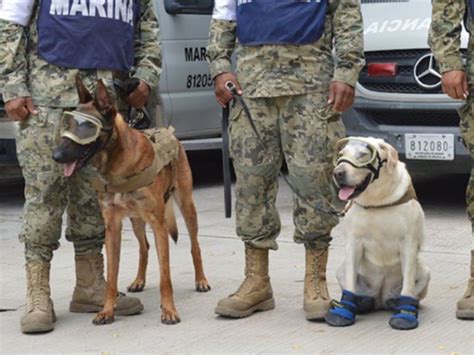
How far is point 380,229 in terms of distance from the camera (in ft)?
Result: 16.0

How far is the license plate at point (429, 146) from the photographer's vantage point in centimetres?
744

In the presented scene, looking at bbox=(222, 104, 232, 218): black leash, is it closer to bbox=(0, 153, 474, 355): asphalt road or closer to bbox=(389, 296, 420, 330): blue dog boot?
bbox=(0, 153, 474, 355): asphalt road

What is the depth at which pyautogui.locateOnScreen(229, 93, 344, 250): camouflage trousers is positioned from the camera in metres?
5.00

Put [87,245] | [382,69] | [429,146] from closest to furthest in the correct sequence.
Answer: [87,245]
[429,146]
[382,69]

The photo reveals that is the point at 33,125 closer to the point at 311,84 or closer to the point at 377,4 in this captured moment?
the point at 311,84

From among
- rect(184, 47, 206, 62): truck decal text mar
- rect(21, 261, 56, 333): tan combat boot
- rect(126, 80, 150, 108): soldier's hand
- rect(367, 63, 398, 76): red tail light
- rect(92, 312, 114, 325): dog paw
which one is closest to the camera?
rect(21, 261, 56, 333): tan combat boot

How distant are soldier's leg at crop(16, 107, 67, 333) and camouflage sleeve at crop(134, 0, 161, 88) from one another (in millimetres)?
575

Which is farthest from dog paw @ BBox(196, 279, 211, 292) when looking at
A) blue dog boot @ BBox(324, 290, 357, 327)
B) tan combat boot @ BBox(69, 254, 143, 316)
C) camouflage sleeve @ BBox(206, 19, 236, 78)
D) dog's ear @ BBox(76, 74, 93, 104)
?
dog's ear @ BBox(76, 74, 93, 104)

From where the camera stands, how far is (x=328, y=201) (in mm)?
5094

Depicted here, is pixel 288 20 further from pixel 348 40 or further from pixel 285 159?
pixel 285 159

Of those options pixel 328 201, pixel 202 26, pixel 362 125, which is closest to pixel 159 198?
pixel 328 201

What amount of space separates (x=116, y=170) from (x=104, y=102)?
37 cm

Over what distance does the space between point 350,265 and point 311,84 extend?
0.89 meters

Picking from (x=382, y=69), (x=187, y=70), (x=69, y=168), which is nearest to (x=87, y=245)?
(x=69, y=168)
